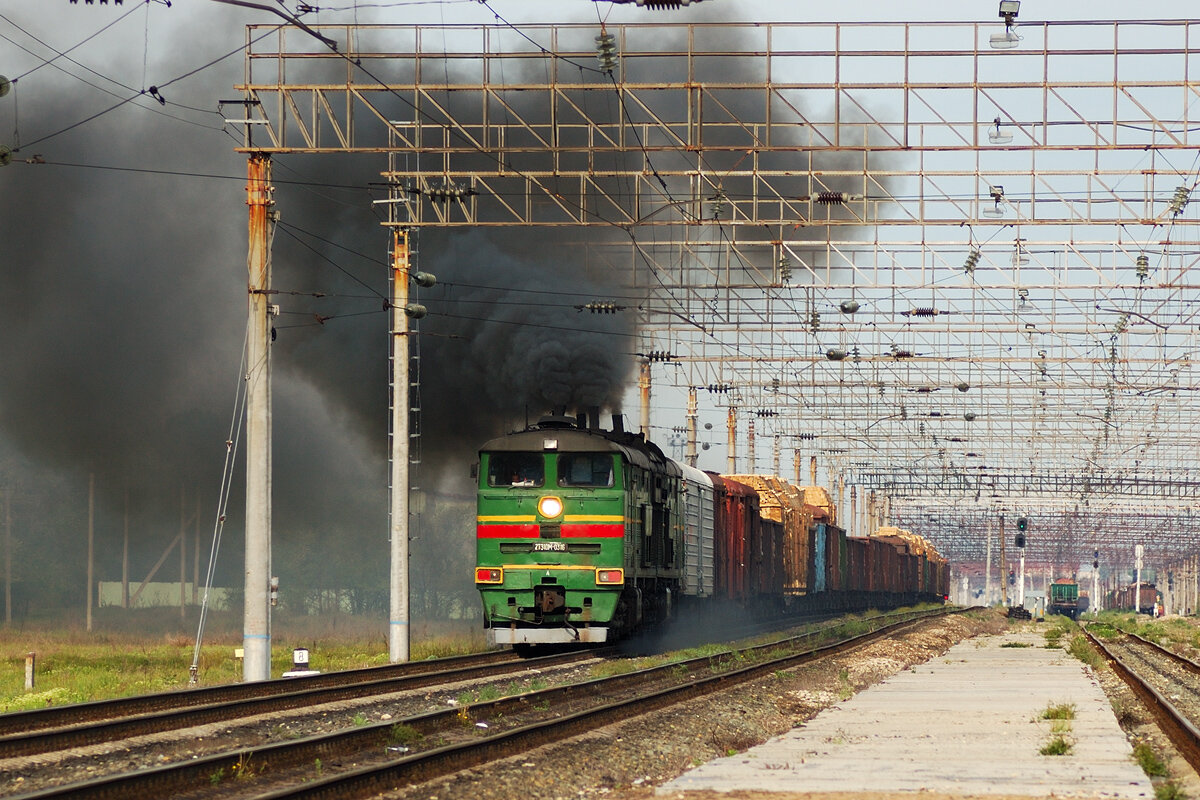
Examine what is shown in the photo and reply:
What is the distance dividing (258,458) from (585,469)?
5.37m

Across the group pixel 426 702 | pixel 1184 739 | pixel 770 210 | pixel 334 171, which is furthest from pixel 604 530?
pixel 770 210

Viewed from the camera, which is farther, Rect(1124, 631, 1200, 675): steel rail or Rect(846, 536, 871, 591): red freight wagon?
Rect(846, 536, 871, 591): red freight wagon

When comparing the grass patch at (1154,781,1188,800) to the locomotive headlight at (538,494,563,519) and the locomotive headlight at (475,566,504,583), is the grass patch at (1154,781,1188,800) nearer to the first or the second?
the locomotive headlight at (538,494,563,519)

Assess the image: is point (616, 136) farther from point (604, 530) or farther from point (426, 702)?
point (426, 702)

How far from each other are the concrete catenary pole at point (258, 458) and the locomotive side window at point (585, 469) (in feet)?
16.0

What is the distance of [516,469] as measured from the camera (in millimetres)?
24844

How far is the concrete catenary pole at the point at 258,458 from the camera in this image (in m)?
23.4

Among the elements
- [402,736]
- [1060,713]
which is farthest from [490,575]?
[1060,713]

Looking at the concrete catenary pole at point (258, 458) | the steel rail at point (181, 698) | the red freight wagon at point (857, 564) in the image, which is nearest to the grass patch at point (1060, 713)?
the steel rail at point (181, 698)

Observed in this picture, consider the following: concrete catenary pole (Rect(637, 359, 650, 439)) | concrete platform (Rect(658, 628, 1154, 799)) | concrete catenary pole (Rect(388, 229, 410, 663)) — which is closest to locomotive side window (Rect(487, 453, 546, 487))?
concrete catenary pole (Rect(388, 229, 410, 663))

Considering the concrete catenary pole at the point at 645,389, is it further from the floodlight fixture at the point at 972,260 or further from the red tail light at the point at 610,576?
the red tail light at the point at 610,576

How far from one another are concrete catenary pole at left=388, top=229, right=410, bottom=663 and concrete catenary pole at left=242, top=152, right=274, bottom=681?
4.37 m

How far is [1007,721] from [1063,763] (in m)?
4.16

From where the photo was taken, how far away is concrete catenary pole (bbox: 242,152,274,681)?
76.7ft
